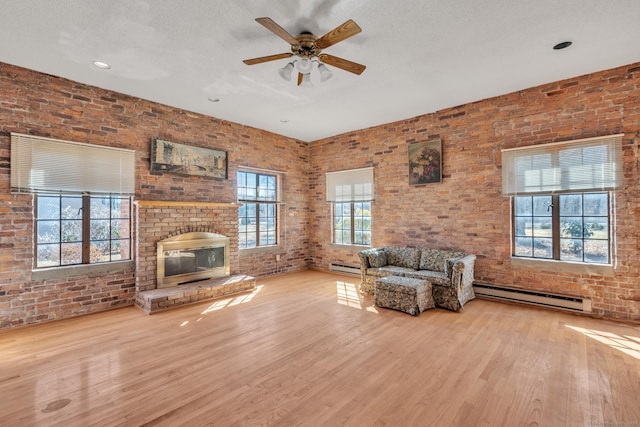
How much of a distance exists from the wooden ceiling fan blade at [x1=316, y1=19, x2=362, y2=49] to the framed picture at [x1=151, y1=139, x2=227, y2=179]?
338cm

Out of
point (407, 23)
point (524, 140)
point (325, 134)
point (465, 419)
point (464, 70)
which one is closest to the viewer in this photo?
point (465, 419)

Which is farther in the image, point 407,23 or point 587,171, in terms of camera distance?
point 587,171

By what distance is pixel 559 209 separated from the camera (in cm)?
421

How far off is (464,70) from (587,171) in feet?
7.19

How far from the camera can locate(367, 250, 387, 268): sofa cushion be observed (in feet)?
17.2

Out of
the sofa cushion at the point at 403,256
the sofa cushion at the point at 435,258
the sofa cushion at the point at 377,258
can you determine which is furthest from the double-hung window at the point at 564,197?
the sofa cushion at the point at 377,258

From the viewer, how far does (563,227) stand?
4195mm

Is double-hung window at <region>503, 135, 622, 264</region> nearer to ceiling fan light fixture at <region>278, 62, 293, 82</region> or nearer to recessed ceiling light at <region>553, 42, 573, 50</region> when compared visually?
recessed ceiling light at <region>553, 42, 573, 50</region>

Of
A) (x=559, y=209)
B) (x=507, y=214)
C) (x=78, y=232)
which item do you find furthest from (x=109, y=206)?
(x=559, y=209)

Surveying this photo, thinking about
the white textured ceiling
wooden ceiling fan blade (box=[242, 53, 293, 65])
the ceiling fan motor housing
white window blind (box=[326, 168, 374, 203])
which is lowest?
white window blind (box=[326, 168, 374, 203])

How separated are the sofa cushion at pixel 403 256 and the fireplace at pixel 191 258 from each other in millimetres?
3165

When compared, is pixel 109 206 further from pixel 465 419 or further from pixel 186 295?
pixel 465 419

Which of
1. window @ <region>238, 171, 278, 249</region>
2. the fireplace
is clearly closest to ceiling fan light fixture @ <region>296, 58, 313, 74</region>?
the fireplace

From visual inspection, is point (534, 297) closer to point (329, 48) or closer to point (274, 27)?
point (329, 48)
